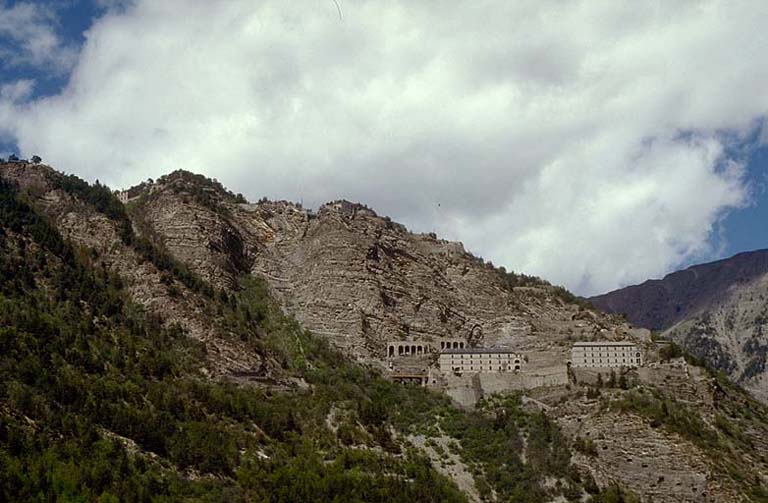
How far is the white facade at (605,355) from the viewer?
118m

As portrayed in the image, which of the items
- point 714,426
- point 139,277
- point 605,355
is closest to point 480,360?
point 605,355

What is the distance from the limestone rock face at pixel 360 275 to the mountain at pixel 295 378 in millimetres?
312

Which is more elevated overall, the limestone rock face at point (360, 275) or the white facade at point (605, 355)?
the limestone rock face at point (360, 275)

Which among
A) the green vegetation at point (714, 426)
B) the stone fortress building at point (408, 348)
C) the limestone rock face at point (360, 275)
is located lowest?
the green vegetation at point (714, 426)

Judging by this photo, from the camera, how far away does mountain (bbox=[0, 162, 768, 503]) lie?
94375mm

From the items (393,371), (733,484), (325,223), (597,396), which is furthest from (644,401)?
(325,223)

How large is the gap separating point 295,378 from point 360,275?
2182 centimetres

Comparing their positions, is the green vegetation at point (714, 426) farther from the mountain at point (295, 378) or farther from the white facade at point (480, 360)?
the white facade at point (480, 360)

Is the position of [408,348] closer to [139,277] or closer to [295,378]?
[295,378]

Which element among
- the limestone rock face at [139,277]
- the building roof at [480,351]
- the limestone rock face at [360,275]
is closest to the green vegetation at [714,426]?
the building roof at [480,351]

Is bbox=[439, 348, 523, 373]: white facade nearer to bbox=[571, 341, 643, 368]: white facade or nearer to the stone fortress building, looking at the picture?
the stone fortress building

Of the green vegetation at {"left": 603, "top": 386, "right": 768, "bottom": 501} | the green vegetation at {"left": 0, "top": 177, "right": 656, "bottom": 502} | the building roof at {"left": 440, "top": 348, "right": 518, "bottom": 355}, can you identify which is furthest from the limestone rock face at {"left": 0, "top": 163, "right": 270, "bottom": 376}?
the green vegetation at {"left": 603, "top": 386, "right": 768, "bottom": 501}

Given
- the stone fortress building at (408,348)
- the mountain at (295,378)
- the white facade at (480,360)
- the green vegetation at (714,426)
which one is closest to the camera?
the mountain at (295,378)

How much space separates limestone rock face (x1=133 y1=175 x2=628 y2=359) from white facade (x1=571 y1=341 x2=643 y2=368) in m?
7.45
